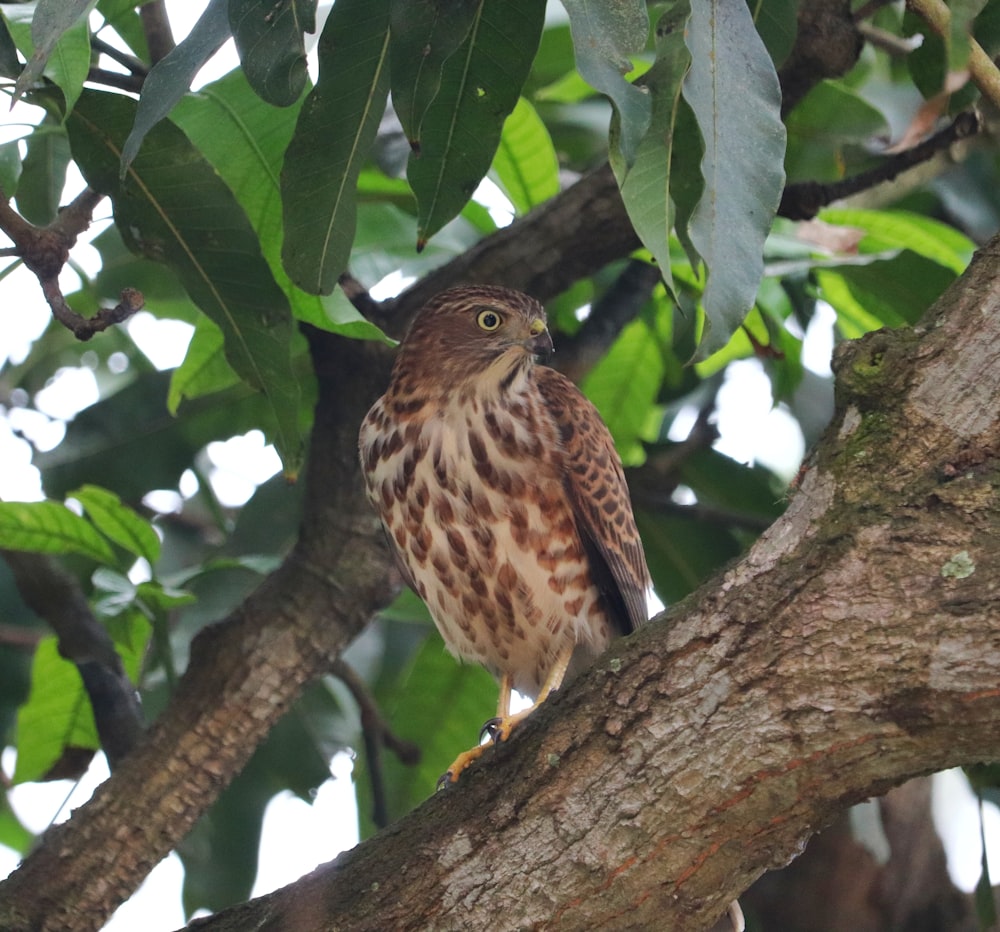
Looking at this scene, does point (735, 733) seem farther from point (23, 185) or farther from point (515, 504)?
point (23, 185)

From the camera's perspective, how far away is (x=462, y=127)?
2734mm

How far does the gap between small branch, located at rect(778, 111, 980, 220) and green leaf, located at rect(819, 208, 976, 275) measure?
54 centimetres

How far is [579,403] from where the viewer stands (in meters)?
3.97

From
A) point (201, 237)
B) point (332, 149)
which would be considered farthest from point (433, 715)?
point (332, 149)

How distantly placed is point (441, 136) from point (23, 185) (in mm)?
1318

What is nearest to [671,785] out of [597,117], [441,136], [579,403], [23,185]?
[441,136]

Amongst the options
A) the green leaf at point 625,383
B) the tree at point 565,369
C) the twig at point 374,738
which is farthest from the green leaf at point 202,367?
the green leaf at point 625,383

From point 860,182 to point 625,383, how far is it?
1422 millimetres

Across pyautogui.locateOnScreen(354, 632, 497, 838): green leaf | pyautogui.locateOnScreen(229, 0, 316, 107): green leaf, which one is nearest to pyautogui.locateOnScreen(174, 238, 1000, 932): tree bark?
pyautogui.locateOnScreen(229, 0, 316, 107): green leaf

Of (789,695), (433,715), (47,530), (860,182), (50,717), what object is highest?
(860,182)

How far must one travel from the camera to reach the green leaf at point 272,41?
7.84 ft

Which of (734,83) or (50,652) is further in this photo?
(50,652)

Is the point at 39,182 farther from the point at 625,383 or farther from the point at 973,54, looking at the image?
the point at 973,54

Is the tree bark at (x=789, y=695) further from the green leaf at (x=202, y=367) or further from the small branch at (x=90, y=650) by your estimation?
the green leaf at (x=202, y=367)
